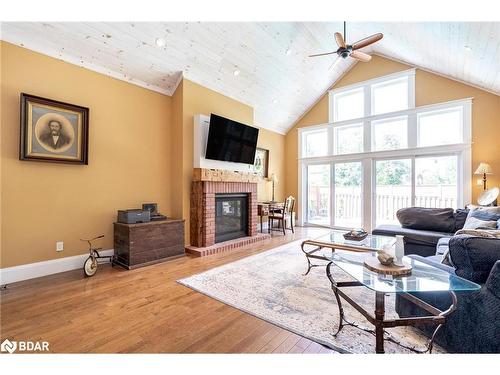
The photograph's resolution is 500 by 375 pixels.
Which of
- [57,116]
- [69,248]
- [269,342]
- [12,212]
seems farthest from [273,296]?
[57,116]

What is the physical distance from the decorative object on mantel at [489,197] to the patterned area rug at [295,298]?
3.29 meters

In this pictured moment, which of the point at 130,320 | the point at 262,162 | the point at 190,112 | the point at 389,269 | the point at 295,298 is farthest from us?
the point at 262,162

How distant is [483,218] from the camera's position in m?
3.12

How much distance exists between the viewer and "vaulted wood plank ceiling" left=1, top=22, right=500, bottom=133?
9.91 feet

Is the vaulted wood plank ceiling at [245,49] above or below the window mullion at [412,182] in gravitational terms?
above

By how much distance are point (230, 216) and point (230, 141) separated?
5.00 feet

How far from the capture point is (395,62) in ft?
18.1

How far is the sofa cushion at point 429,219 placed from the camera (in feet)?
11.9

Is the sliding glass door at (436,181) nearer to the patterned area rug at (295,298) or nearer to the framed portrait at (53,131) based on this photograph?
the patterned area rug at (295,298)

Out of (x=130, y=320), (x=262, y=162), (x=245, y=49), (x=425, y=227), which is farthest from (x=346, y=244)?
(x=262, y=162)

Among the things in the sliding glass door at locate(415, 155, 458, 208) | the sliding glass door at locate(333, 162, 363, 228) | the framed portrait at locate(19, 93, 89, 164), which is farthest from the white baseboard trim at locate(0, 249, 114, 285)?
the sliding glass door at locate(415, 155, 458, 208)

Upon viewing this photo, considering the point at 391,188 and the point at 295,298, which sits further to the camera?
the point at 391,188

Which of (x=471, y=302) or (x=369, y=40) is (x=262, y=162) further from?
(x=471, y=302)

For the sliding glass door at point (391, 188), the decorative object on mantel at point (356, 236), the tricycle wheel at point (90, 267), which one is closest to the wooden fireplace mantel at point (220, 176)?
the tricycle wheel at point (90, 267)
